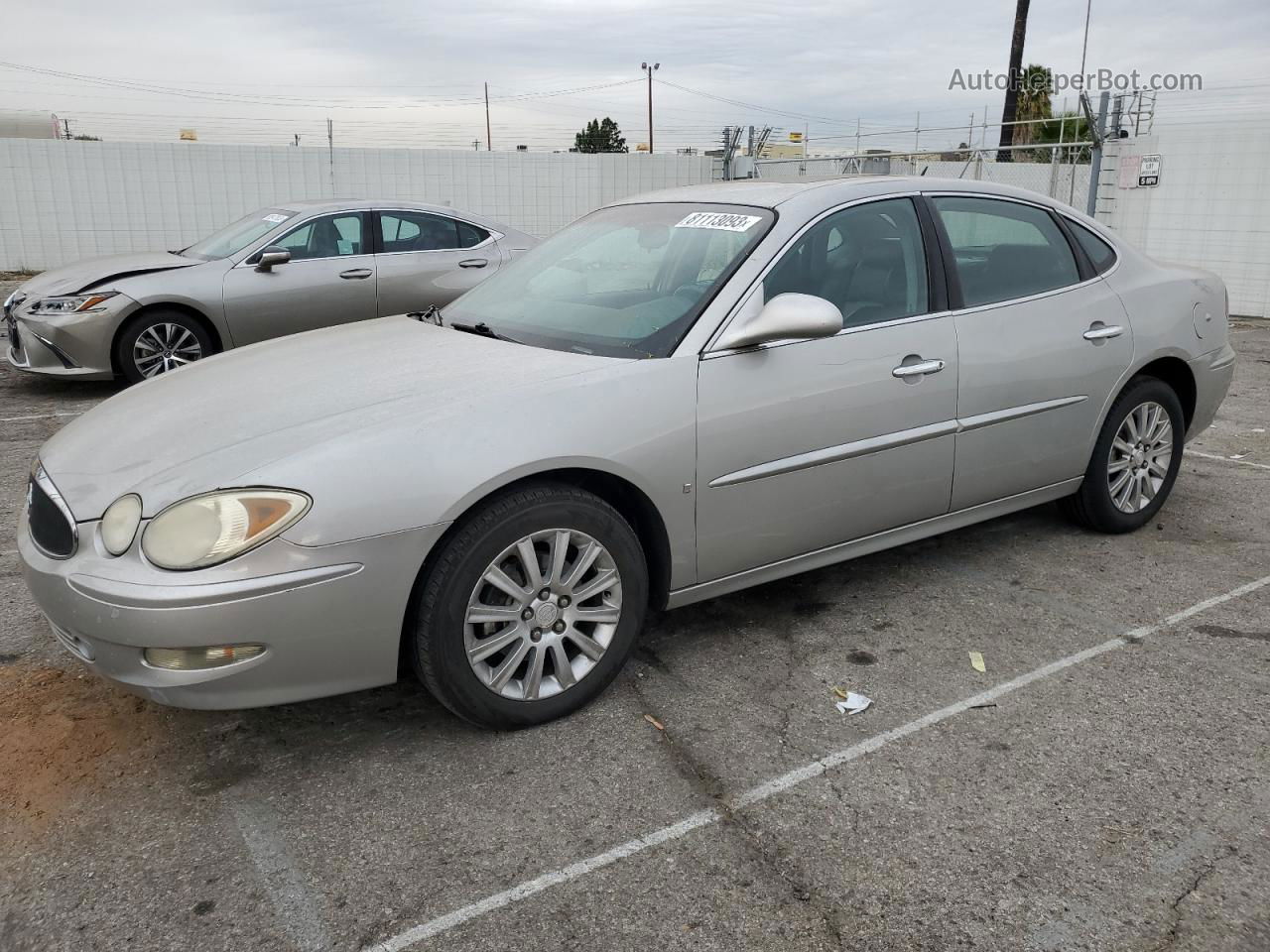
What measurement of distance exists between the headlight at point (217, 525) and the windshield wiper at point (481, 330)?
118 cm

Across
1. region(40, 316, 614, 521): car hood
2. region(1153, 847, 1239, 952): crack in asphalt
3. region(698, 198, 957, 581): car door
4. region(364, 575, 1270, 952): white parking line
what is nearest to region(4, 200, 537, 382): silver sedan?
region(40, 316, 614, 521): car hood

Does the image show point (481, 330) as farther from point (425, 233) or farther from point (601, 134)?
point (601, 134)

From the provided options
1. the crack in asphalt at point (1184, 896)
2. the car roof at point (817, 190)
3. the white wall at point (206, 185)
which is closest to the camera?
the crack in asphalt at point (1184, 896)

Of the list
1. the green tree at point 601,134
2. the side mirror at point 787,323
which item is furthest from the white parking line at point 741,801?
the green tree at point 601,134

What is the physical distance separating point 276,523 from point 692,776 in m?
1.29

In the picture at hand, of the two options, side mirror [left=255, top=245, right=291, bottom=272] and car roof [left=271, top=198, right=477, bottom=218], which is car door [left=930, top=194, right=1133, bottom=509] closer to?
side mirror [left=255, top=245, right=291, bottom=272]

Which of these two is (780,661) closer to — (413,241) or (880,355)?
(880,355)

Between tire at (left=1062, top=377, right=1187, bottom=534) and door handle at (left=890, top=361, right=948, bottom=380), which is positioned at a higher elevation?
door handle at (left=890, top=361, right=948, bottom=380)

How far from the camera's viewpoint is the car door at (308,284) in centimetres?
800

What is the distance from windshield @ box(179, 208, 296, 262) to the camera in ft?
27.1

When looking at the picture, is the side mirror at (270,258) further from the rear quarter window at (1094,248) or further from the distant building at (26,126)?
the distant building at (26,126)

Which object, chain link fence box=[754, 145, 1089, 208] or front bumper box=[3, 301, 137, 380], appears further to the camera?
chain link fence box=[754, 145, 1089, 208]

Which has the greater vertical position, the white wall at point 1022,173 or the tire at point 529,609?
the white wall at point 1022,173

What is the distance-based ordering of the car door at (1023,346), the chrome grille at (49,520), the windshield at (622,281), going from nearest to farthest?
the chrome grille at (49,520) → the windshield at (622,281) → the car door at (1023,346)
